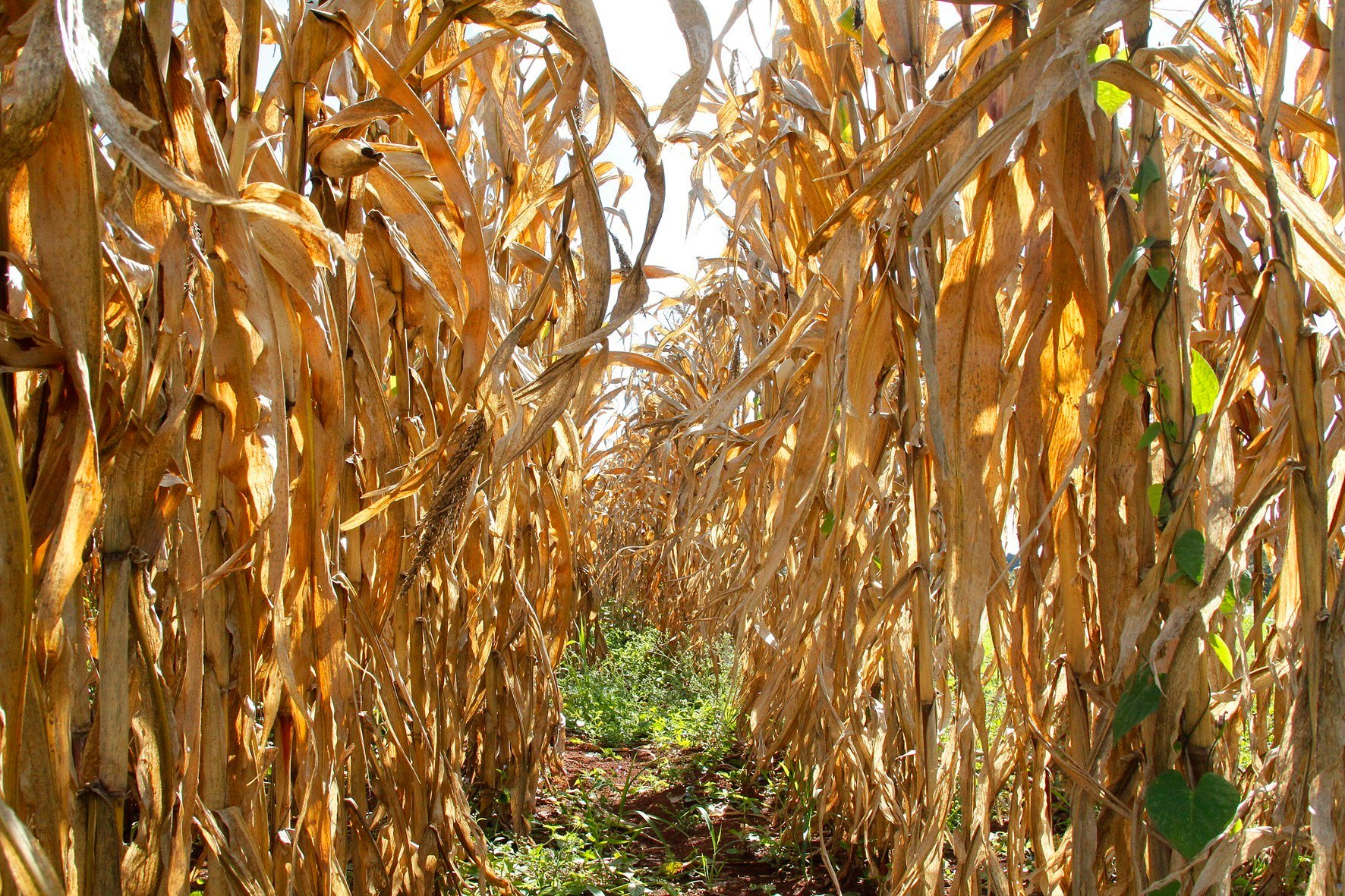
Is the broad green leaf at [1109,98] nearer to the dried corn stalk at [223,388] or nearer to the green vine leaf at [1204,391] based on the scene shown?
the green vine leaf at [1204,391]

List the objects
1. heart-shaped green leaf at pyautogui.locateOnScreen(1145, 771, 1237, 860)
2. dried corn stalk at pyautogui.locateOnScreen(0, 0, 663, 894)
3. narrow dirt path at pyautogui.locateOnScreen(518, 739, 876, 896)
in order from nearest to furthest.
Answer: dried corn stalk at pyautogui.locateOnScreen(0, 0, 663, 894), heart-shaped green leaf at pyautogui.locateOnScreen(1145, 771, 1237, 860), narrow dirt path at pyautogui.locateOnScreen(518, 739, 876, 896)

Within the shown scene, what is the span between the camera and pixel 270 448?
1.66 feet

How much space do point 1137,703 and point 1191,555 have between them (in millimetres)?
95

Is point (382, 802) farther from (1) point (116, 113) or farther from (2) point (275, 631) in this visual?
(1) point (116, 113)

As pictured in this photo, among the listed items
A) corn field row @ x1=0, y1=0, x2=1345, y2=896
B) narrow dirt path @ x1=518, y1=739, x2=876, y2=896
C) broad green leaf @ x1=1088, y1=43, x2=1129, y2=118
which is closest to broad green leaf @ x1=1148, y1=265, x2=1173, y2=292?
corn field row @ x1=0, y1=0, x2=1345, y2=896

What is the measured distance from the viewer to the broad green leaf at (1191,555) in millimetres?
503

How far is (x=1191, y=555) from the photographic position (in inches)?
20.0

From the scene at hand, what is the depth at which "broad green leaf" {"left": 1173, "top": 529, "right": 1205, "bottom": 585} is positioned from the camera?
1.65ft

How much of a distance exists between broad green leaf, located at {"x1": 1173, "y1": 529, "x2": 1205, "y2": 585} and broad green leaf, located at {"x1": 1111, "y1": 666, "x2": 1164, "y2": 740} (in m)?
0.06

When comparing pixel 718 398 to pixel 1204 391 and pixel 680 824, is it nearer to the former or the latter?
pixel 1204 391

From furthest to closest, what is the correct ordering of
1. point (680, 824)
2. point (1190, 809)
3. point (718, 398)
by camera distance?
point (680, 824), point (718, 398), point (1190, 809)

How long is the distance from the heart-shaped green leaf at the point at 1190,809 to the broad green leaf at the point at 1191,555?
Result: 0.39ft

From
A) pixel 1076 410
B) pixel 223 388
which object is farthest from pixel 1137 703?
pixel 223 388

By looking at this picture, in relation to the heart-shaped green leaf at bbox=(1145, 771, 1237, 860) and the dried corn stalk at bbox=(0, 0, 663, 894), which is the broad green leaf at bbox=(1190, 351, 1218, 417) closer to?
the heart-shaped green leaf at bbox=(1145, 771, 1237, 860)
